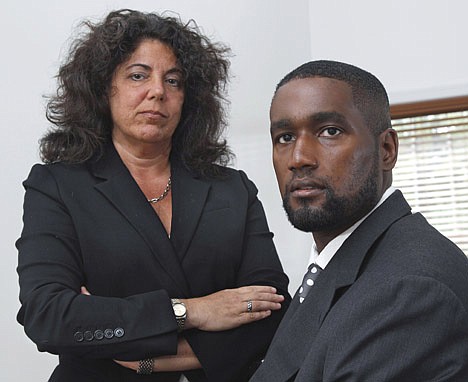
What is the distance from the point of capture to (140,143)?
2227 millimetres

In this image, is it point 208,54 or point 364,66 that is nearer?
point 208,54

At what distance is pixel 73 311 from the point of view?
1.93 m

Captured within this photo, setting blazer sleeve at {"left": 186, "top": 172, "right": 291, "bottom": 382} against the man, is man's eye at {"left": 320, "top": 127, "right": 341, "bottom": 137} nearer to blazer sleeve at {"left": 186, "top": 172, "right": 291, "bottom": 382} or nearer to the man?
the man

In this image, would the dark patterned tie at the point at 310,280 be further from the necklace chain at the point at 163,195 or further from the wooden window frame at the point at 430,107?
the wooden window frame at the point at 430,107

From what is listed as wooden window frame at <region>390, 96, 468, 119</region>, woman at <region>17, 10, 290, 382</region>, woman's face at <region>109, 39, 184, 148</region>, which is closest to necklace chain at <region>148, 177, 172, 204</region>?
woman at <region>17, 10, 290, 382</region>

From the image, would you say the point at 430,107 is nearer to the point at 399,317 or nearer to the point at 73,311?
the point at 73,311

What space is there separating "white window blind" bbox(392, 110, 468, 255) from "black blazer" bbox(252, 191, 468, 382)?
3.37m

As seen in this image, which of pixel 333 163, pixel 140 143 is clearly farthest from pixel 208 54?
pixel 333 163

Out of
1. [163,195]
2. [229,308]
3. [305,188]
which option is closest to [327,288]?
[305,188]

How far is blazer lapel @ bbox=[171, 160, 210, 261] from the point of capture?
2149mm

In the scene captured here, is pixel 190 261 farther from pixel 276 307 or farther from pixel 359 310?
pixel 359 310

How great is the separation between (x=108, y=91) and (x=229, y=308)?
667 millimetres

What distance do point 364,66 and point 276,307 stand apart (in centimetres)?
266

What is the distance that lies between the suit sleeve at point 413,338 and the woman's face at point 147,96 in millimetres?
1046
